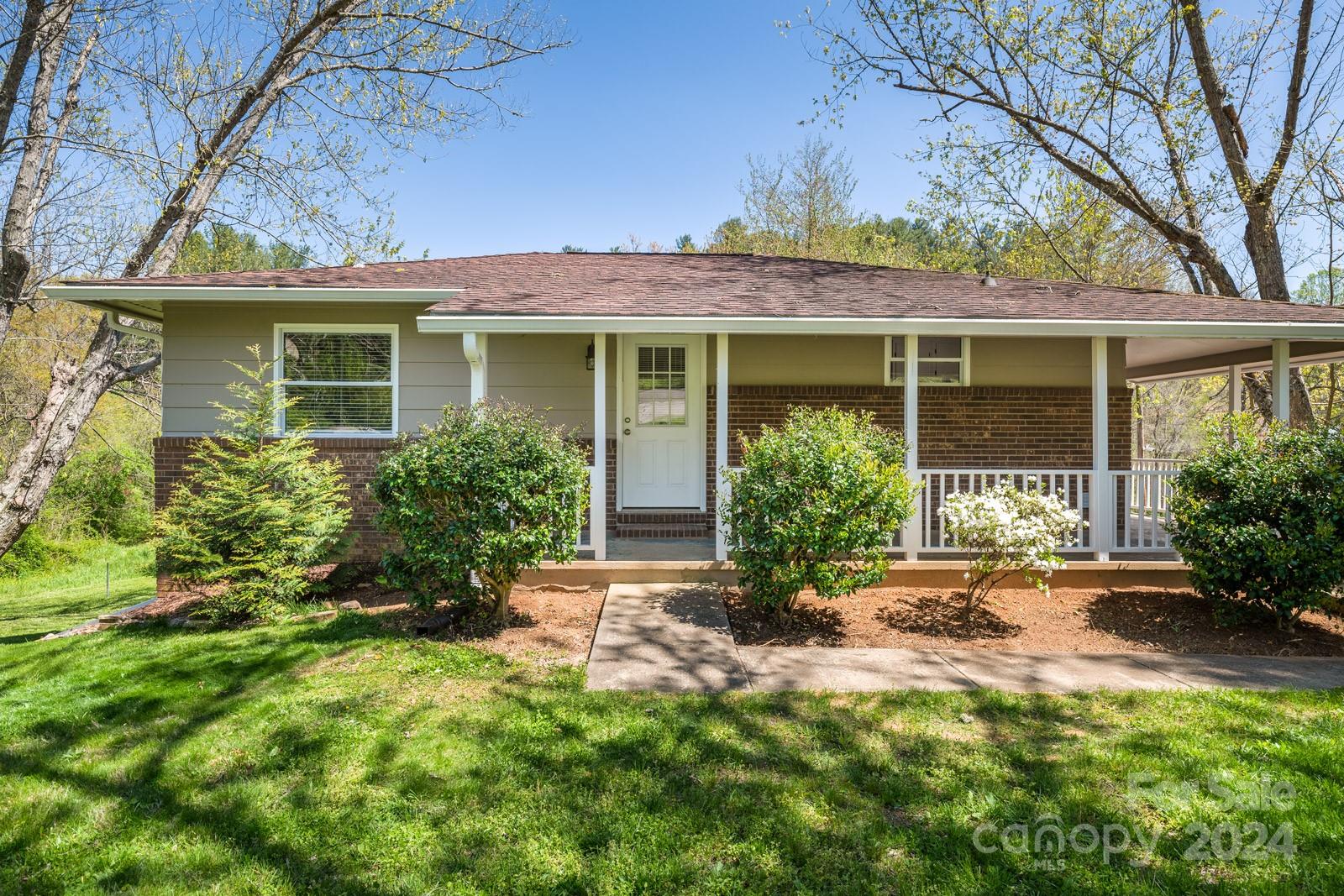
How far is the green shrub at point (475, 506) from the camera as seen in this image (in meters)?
4.97

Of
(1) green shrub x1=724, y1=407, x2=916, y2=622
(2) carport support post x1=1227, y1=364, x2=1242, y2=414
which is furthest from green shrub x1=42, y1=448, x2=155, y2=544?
(2) carport support post x1=1227, y1=364, x2=1242, y2=414

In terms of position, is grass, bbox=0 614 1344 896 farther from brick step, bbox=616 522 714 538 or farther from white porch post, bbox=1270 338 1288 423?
white porch post, bbox=1270 338 1288 423

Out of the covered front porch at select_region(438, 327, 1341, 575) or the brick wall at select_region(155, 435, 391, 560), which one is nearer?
the brick wall at select_region(155, 435, 391, 560)

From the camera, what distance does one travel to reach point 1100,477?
681cm

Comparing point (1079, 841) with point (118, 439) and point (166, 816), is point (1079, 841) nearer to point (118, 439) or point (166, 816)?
point (166, 816)

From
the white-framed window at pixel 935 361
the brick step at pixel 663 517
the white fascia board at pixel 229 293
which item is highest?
the white fascia board at pixel 229 293

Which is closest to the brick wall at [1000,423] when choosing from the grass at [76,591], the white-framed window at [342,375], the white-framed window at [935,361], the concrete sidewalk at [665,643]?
the white-framed window at [935,361]

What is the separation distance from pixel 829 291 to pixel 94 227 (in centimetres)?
1157

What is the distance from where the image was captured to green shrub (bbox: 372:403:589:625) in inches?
196

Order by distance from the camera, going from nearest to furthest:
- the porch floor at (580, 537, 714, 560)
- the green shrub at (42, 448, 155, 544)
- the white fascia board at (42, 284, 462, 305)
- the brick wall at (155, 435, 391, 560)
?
1. the white fascia board at (42, 284, 462, 305)
2. the porch floor at (580, 537, 714, 560)
3. the brick wall at (155, 435, 391, 560)
4. the green shrub at (42, 448, 155, 544)

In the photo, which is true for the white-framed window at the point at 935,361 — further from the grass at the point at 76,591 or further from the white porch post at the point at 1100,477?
the grass at the point at 76,591

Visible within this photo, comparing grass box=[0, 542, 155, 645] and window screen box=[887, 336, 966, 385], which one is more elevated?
window screen box=[887, 336, 966, 385]

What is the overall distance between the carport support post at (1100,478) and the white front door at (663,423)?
14.0ft

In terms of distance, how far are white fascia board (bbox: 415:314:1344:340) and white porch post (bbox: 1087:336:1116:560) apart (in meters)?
0.35
